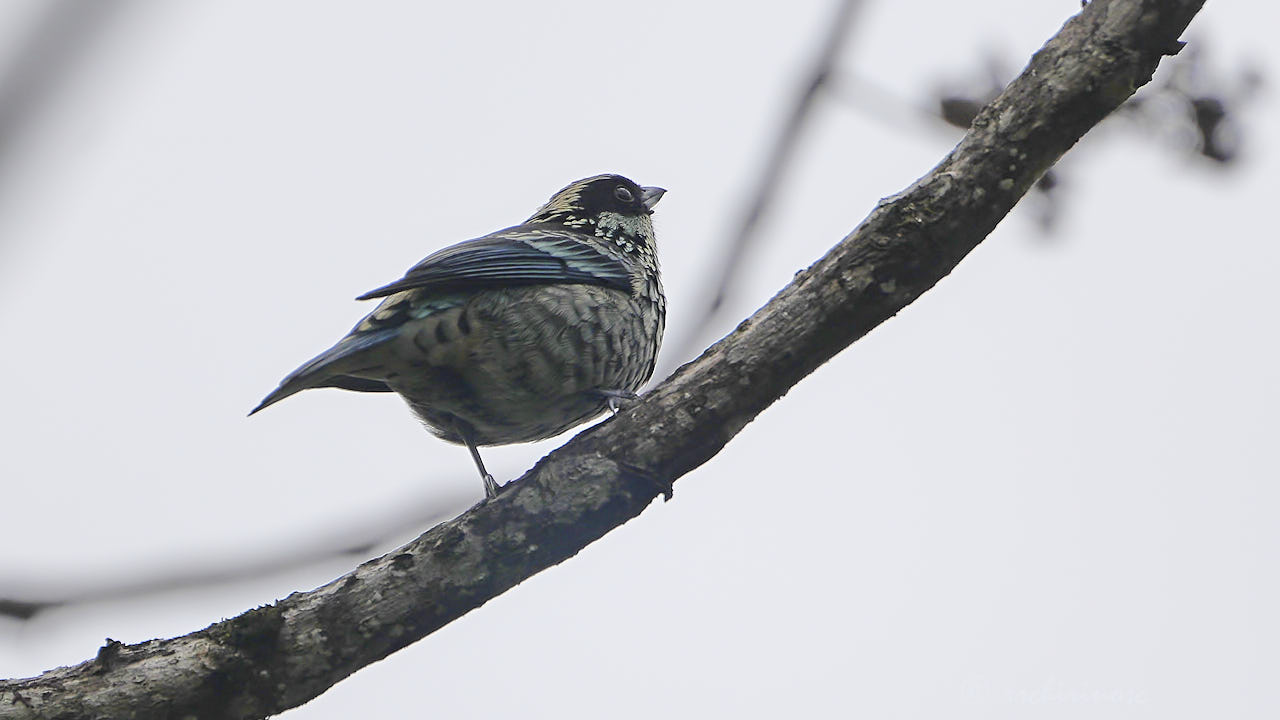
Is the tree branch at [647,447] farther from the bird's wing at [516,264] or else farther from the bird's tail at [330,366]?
the bird's wing at [516,264]

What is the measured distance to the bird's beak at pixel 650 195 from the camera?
23.1 feet

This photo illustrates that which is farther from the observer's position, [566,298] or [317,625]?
[566,298]

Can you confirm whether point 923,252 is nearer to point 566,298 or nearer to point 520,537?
point 520,537

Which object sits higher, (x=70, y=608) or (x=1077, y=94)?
(x=1077, y=94)

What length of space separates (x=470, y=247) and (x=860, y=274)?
7.40 ft

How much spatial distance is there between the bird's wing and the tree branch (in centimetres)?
135

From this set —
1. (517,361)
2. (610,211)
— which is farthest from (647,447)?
(610,211)

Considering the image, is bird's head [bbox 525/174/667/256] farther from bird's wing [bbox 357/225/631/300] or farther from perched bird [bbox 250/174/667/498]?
perched bird [bbox 250/174/667/498]

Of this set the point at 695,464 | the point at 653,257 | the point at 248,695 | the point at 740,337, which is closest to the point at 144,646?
the point at 248,695

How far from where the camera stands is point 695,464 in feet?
13.9

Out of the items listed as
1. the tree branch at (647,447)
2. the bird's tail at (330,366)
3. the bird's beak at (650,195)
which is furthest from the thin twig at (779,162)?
the bird's beak at (650,195)

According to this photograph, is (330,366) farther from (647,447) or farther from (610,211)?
(610,211)

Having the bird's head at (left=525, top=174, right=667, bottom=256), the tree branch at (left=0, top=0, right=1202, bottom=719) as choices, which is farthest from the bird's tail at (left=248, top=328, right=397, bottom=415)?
the bird's head at (left=525, top=174, right=667, bottom=256)

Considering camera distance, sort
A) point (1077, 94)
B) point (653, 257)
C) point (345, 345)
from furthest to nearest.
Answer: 1. point (653, 257)
2. point (345, 345)
3. point (1077, 94)
